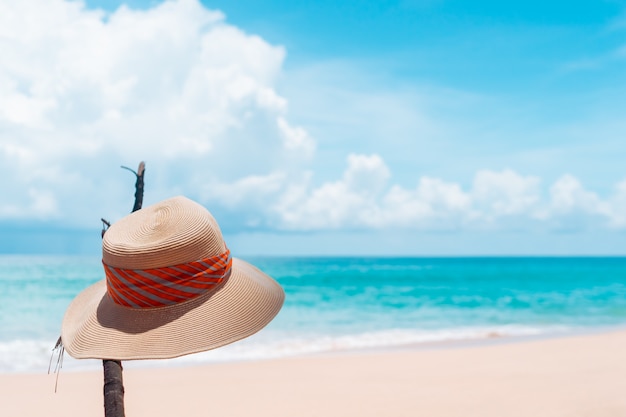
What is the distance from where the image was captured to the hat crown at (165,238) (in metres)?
2.16

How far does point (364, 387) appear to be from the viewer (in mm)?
7617

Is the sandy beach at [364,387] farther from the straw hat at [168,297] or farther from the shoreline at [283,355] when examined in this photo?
the straw hat at [168,297]

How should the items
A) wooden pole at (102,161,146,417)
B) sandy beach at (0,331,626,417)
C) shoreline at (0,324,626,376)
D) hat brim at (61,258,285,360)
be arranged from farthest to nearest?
1. shoreline at (0,324,626,376)
2. sandy beach at (0,331,626,417)
3. wooden pole at (102,161,146,417)
4. hat brim at (61,258,285,360)

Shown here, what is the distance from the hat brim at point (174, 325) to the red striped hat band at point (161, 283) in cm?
4

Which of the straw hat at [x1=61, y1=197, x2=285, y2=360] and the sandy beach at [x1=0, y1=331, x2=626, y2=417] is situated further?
the sandy beach at [x1=0, y1=331, x2=626, y2=417]

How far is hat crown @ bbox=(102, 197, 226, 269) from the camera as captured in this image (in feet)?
7.10

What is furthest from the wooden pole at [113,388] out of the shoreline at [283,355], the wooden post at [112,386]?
the shoreline at [283,355]

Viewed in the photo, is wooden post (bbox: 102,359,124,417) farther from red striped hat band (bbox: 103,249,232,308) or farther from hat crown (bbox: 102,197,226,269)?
hat crown (bbox: 102,197,226,269)

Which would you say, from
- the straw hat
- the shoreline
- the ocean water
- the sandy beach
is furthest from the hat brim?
the ocean water

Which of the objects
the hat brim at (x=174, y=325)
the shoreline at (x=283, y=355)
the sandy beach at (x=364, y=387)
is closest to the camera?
the hat brim at (x=174, y=325)

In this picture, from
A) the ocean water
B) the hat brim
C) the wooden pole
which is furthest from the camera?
the ocean water

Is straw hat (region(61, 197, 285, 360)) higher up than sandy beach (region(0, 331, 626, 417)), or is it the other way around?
straw hat (region(61, 197, 285, 360))

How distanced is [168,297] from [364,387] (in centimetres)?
590

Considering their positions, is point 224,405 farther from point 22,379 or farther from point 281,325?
point 281,325
